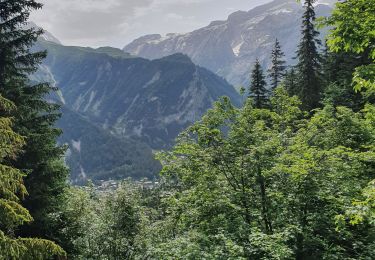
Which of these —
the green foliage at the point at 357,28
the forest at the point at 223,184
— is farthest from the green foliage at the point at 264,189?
the green foliage at the point at 357,28

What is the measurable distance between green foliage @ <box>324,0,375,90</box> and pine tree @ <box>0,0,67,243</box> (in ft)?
52.0

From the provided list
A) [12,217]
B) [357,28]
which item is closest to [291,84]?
[357,28]

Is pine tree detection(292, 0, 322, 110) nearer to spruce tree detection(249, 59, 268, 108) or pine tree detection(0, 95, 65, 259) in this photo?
spruce tree detection(249, 59, 268, 108)

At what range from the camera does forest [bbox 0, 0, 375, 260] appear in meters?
11.3

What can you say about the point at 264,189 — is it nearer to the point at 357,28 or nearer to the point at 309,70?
the point at 357,28

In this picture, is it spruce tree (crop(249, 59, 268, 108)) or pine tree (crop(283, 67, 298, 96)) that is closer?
spruce tree (crop(249, 59, 268, 108))

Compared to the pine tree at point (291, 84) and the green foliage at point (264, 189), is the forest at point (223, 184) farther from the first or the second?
the pine tree at point (291, 84)

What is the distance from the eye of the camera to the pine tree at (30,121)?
65.3 feet

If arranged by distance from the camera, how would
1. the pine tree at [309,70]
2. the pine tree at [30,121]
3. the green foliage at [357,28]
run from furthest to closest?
1. the pine tree at [309,70]
2. the pine tree at [30,121]
3. the green foliage at [357,28]

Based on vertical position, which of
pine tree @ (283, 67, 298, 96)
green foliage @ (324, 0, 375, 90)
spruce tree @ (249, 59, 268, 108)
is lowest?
green foliage @ (324, 0, 375, 90)

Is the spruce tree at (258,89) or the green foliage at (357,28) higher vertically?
the spruce tree at (258,89)

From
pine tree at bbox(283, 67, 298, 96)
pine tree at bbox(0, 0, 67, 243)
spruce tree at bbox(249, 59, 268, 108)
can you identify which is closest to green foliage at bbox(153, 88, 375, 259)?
pine tree at bbox(0, 0, 67, 243)

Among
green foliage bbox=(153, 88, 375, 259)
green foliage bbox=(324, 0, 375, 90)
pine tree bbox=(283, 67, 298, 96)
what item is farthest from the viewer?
pine tree bbox=(283, 67, 298, 96)

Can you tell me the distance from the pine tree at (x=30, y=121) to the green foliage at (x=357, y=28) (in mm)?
15852
